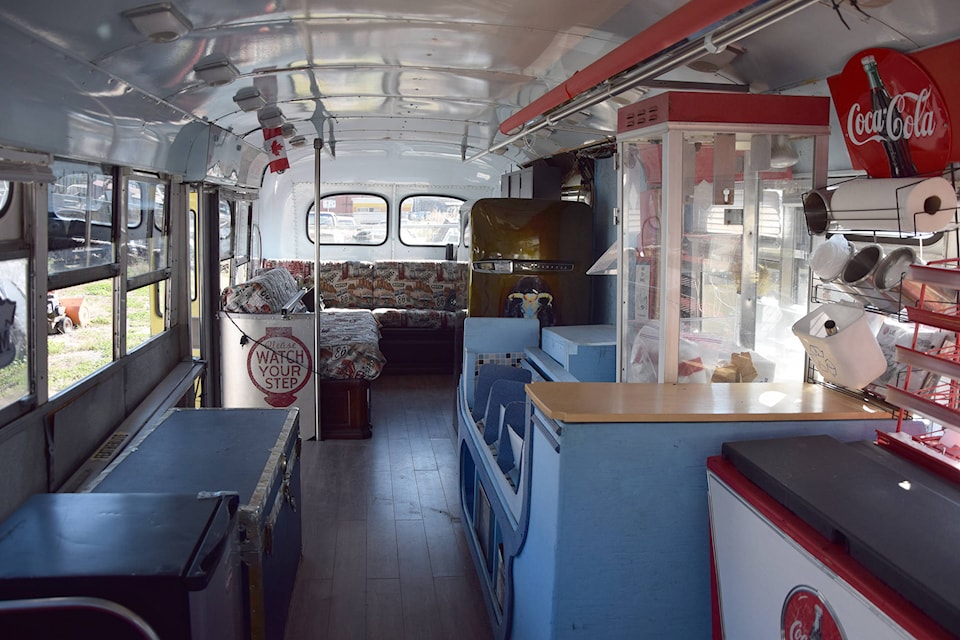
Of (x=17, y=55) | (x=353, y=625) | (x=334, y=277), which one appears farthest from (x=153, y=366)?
(x=334, y=277)

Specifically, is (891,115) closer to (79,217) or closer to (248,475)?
(248,475)

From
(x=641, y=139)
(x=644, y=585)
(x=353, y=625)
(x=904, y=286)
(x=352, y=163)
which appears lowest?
(x=353, y=625)

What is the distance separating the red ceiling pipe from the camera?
78.6 inches

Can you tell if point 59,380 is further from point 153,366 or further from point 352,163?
point 352,163

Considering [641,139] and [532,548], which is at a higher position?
[641,139]

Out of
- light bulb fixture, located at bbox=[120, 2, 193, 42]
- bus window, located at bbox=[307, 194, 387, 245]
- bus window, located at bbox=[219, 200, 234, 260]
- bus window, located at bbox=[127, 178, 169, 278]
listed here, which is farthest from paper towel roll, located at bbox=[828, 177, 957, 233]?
bus window, located at bbox=[307, 194, 387, 245]

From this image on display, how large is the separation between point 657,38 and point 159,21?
173 cm

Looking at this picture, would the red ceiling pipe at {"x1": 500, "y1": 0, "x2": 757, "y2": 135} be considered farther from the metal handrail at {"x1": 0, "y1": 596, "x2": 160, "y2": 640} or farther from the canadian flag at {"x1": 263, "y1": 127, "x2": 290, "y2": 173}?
Result: the canadian flag at {"x1": 263, "y1": 127, "x2": 290, "y2": 173}

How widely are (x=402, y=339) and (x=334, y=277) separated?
1413 mm

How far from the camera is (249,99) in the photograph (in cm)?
486

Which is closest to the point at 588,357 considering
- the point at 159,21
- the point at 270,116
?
the point at 159,21

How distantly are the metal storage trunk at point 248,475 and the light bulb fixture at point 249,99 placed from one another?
5.98 feet

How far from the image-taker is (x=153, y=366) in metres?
5.10

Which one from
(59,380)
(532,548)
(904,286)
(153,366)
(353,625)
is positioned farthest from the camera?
(153,366)
